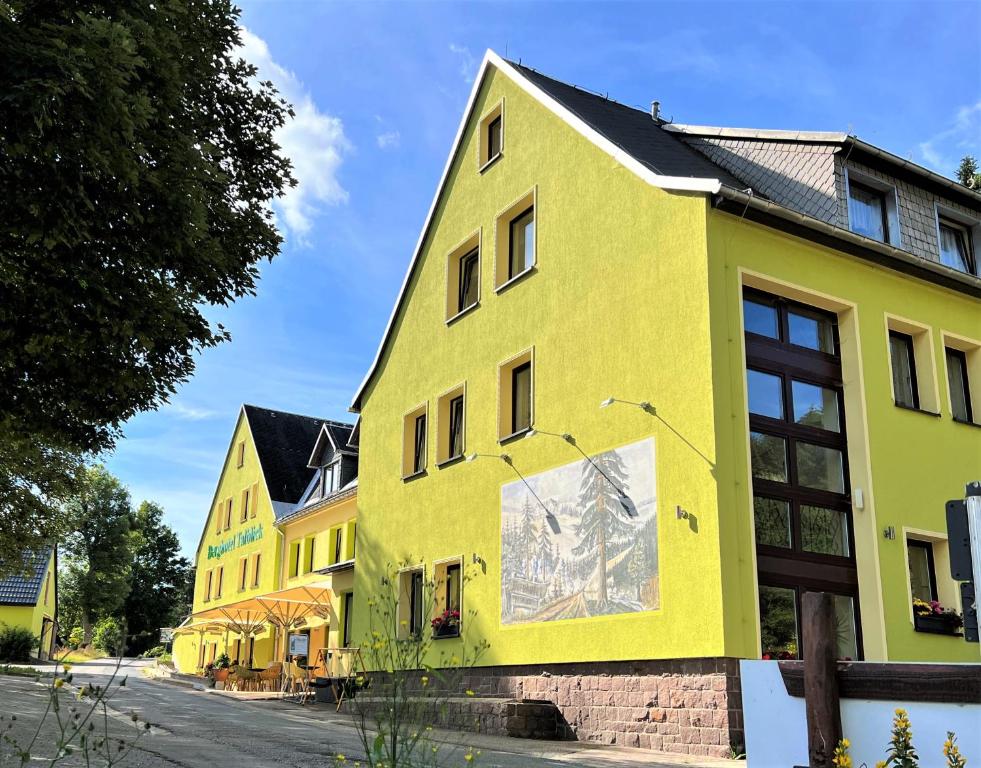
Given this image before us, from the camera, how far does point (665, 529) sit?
12531 millimetres

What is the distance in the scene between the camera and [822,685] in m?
6.60

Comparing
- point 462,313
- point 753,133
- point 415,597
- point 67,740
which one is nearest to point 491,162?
point 462,313

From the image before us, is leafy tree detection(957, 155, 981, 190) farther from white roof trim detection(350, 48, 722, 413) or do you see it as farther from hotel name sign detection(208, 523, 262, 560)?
hotel name sign detection(208, 523, 262, 560)

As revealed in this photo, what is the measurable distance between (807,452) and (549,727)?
531cm

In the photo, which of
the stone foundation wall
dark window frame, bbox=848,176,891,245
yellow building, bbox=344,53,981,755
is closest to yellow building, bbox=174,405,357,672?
yellow building, bbox=344,53,981,755

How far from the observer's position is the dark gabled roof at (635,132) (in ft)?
49.2

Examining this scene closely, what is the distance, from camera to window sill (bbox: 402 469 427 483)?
768 inches

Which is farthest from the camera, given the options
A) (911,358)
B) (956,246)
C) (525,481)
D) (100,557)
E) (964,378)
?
(100,557)

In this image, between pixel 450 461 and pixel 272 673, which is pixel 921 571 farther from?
pixel 272 673

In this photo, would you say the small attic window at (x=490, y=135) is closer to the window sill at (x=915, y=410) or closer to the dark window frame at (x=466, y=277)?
the dark window frame at (x=466, y=277)

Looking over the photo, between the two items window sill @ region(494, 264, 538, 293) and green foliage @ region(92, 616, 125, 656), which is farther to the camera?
green foliage @ region(92, 616, 125, 656)

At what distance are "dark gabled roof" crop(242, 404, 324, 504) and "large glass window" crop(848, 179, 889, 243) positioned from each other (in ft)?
75.7

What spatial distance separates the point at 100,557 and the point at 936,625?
60443 mm

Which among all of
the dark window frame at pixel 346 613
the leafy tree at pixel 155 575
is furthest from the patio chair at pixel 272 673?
the leafy tree at pixel 155 575
